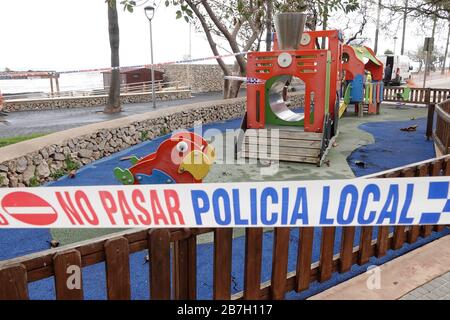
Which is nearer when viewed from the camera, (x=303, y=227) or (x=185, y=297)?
(x=185, y=297)

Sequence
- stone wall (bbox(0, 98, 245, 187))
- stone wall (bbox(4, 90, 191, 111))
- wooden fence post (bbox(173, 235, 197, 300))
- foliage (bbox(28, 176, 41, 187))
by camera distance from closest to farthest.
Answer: wooden fence post (bbox(173, 235, 197, 300)) < stone wall (bbox(0, 98, 245, 187)) < foliage (bbox(28, 176, 41, 187)) < stone wall (bbox(4, 90, 191, 111))

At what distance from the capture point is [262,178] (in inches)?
258

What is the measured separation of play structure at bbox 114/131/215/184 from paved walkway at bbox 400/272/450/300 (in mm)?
2515

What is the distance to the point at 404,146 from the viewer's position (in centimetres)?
903

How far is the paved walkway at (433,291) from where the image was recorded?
9.29ft

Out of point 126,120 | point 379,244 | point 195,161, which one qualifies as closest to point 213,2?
point 126,120

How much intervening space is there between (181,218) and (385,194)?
4.62 ft

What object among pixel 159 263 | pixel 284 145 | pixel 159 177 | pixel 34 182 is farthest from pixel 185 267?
pixel 284 145

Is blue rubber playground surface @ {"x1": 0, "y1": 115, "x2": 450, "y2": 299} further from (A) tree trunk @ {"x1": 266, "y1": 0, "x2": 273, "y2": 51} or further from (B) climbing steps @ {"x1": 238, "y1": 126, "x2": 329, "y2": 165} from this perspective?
(A) tree trunk @ {"x1": 266, "y1": 0, "x2": 273, "y2": 51}

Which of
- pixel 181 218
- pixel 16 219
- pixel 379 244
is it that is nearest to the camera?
pixel 181 218

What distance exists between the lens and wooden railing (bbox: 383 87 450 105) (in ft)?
56.3

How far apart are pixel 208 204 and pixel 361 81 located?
1245cm

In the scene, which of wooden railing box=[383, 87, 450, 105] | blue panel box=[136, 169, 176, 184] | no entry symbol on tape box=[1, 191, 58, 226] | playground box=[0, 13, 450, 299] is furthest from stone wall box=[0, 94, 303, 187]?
wooden railing box=[383, 87, 450, 105]
